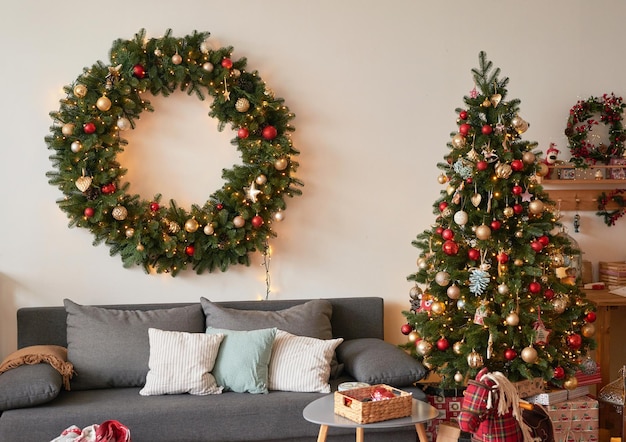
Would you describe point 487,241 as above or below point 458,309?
above

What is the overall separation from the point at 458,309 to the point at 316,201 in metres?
1.09

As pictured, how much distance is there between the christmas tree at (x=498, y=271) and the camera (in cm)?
391

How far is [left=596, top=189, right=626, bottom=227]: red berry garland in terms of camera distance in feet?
16.1

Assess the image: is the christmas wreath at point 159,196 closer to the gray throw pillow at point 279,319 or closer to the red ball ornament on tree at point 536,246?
the gray throw pillow at point 279,319

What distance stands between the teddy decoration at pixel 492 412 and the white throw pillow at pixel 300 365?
0.95 meters

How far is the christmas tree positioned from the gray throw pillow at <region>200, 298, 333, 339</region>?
0.54 m

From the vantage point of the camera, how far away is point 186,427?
3.64 m

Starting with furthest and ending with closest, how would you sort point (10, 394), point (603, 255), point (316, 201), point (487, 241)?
point (603, 255)
point (316, 201)
point (487, 241)
point (10, 394)

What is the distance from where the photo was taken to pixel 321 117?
4641 mm

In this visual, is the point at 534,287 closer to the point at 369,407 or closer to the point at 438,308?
the point at 438,308

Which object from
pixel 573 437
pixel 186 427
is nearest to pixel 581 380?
pixel 573 437

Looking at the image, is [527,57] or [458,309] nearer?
[458,309]

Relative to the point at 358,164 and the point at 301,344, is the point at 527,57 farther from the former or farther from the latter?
the point at 301,344

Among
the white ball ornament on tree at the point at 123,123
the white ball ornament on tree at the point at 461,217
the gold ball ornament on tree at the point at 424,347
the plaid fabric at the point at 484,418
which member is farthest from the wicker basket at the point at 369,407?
the white ball ornament on tree at the point at 123,123
